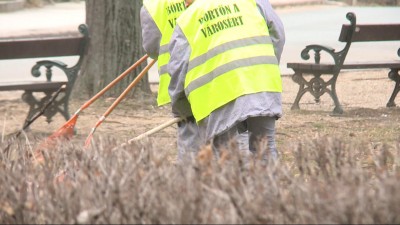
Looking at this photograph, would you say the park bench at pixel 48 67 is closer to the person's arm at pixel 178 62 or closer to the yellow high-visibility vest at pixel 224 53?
the person's arm at pixel 178 62

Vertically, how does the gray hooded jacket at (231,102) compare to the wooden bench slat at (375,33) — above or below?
above

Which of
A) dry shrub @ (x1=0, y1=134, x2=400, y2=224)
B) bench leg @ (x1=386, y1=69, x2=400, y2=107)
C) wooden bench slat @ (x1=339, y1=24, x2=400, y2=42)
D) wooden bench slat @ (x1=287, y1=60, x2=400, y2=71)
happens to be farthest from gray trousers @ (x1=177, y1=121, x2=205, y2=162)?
bench leg @ (x1=386, y1=69, x2=400, y2=107)

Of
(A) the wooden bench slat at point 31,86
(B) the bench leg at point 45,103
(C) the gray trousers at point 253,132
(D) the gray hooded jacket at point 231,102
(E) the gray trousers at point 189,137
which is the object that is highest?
(D) the gray hooded jacket at point 231,102

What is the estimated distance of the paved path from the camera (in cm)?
1828

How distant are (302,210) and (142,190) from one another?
60cm

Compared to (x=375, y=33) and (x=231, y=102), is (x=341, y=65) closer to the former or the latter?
(x=375, y=33)

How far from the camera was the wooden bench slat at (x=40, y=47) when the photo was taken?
10.3 m

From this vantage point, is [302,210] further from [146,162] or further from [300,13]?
[300,13]

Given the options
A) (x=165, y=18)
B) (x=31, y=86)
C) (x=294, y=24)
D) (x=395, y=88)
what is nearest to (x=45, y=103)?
(x=31, y=86)

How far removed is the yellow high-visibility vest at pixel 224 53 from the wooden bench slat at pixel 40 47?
425 centimetres

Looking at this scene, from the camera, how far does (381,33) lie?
40.4 feet

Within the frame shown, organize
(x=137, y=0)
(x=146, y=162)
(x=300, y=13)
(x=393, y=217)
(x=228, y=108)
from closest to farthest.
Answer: (x=393, y=217)
(x=146, y=162)
(x=228, y=108)
(x=137, y=0)
(x=300, y=13)

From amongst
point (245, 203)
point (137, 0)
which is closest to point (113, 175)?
point (245, 203)

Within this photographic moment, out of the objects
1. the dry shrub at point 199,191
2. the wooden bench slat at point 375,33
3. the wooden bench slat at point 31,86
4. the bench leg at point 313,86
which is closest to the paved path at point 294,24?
the bench leg at point 313,86
